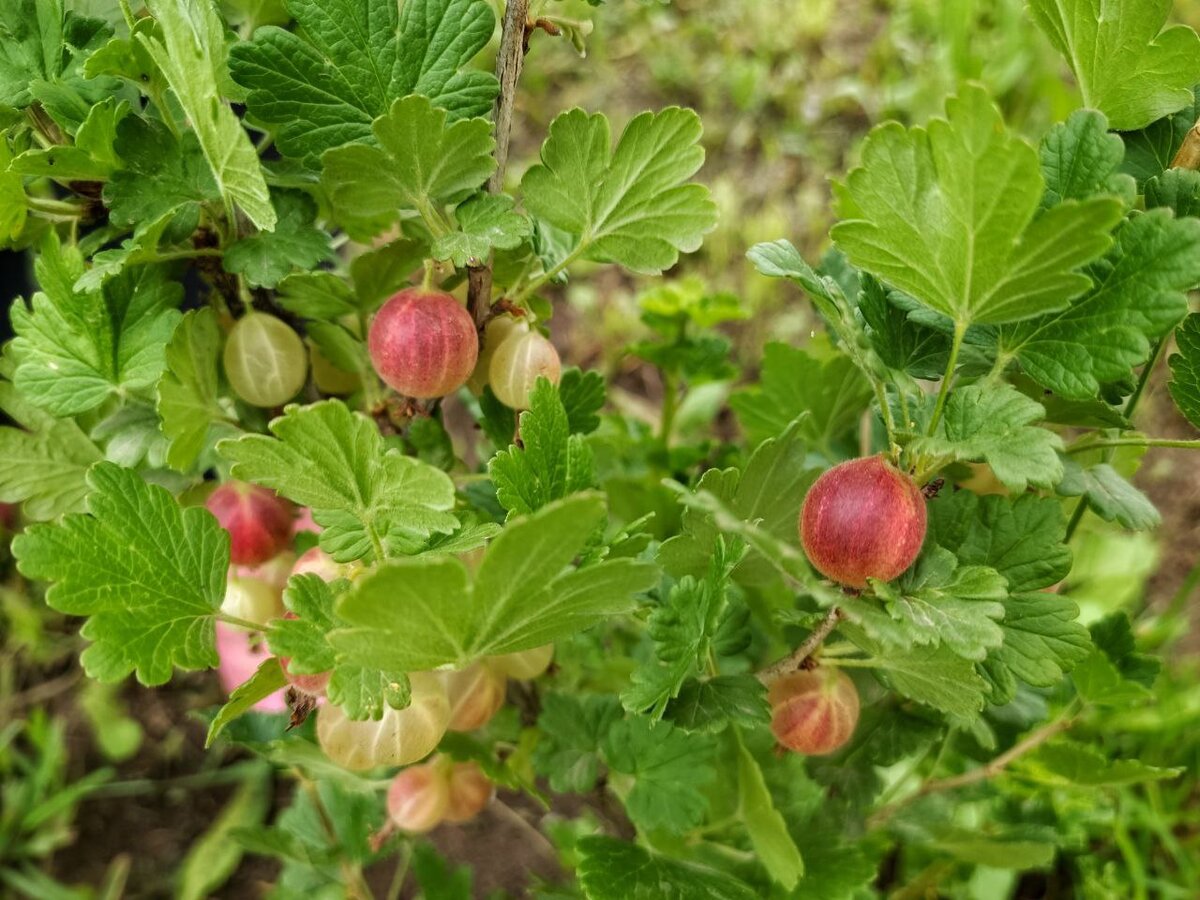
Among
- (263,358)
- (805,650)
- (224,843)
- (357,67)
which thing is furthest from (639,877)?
(224,843)

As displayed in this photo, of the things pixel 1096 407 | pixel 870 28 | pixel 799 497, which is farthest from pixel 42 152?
pixel 870 28

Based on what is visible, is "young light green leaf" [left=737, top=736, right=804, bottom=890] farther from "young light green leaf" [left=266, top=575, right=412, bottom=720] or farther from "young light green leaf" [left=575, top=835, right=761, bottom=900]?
"young light green leaf" [left=266, top=575, right=412, bottom=720]

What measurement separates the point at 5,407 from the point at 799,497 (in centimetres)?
52

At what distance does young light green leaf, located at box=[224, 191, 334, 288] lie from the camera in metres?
0.54

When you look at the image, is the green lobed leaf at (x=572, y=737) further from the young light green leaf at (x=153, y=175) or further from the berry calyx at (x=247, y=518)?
the young light green leaf at (x=153, y=175)

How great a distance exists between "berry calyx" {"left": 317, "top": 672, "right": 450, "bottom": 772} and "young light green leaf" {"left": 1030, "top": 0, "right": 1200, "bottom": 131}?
0.48 meters

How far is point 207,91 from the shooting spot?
1.43ft

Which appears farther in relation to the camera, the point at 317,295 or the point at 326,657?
the point at 317,295

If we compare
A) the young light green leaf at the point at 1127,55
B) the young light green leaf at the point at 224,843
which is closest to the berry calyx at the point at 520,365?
the young light green leaf at the point at 1127,55

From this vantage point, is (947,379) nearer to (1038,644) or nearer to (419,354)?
(1038,644)

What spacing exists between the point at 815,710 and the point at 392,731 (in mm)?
240

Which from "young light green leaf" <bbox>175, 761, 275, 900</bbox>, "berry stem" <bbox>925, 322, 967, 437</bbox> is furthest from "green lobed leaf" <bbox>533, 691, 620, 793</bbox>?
"young light green leaf" <bbox>175, 761, 275, 900</bbox>

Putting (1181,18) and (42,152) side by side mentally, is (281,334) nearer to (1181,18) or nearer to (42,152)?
(42,152)

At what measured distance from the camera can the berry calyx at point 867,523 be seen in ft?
1.47
